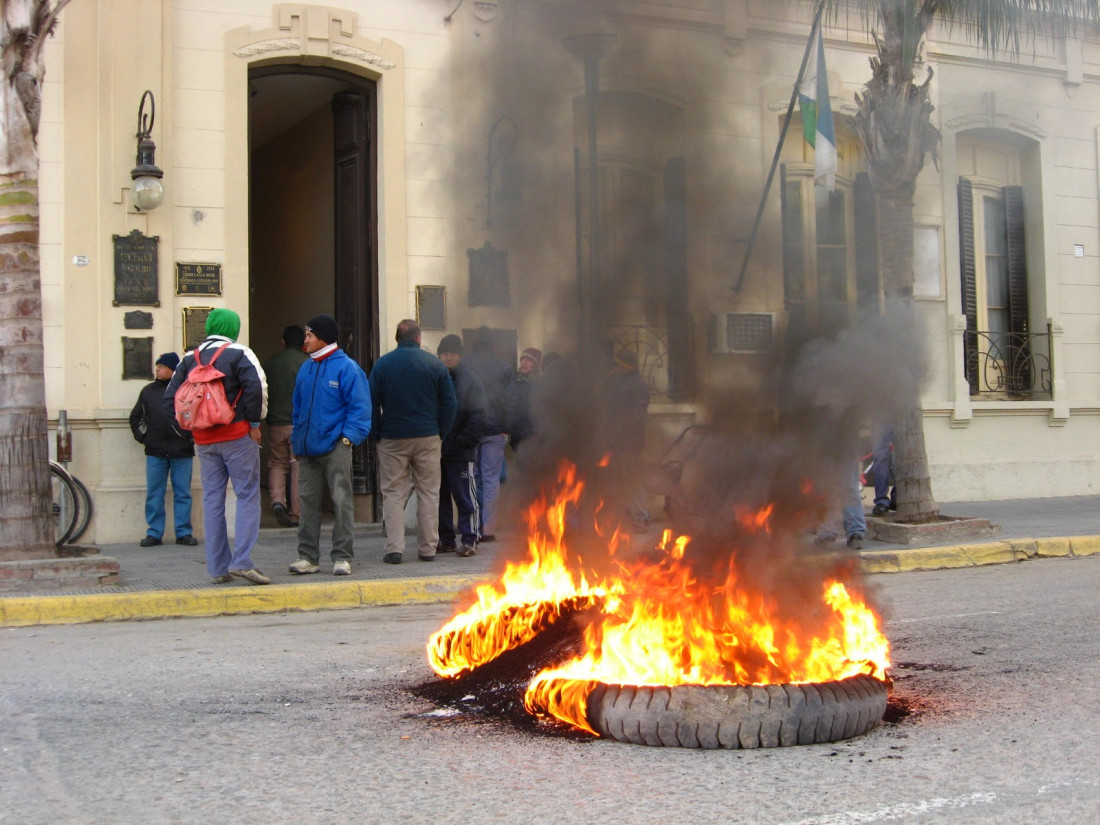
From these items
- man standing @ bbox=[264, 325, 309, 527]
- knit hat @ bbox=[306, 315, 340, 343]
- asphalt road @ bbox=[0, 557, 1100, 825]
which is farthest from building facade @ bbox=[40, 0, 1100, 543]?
asphalt road @ bbox=[0, 557, 1100, 825]

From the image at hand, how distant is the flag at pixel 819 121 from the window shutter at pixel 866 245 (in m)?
0.46

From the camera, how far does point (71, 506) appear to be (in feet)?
29.9

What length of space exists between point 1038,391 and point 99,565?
35.7ft

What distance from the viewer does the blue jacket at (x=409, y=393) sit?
26.2ft

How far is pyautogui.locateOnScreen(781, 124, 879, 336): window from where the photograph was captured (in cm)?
450

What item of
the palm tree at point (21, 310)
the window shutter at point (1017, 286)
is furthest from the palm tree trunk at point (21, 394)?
the window shutter at point (1017, 286)

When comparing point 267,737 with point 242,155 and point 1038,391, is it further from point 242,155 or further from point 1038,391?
point 1038,391

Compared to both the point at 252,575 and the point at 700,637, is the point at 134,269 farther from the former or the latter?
the point at 700,637

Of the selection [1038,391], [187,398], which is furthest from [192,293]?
[1038,391]

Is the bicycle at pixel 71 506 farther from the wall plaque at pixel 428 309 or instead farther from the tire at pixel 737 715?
the tire at pixel 737 715

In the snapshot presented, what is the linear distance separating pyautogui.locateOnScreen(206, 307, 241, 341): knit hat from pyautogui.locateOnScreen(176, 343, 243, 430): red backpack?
34cm

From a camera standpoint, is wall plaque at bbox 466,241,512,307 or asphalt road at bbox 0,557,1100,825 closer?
asphalt road at bbox 0,557,1100,825

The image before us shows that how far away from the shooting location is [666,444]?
457 cm

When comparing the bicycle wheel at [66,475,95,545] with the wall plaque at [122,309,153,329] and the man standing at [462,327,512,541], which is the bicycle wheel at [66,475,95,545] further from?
the man standing at [462,327,512,541]
